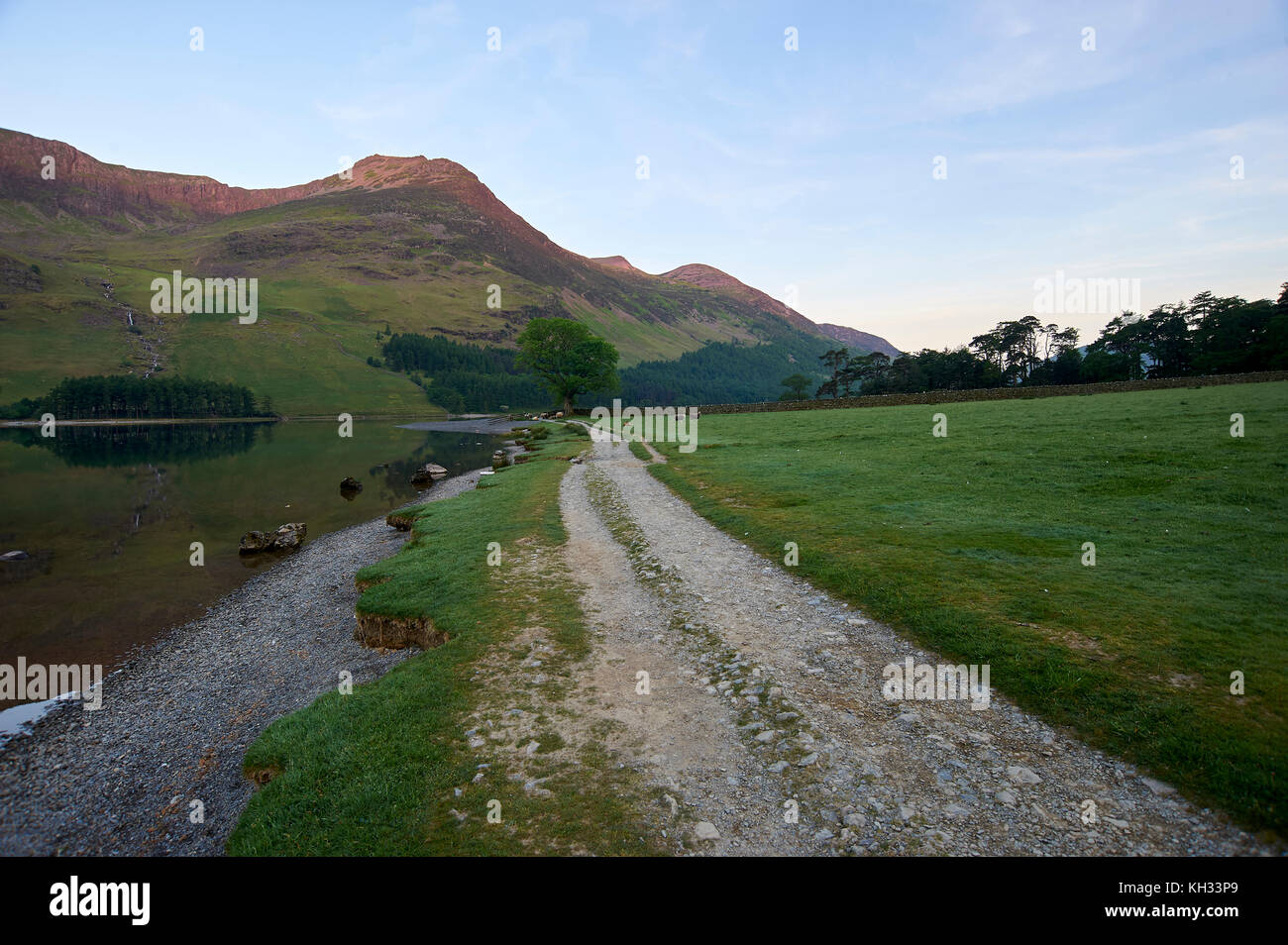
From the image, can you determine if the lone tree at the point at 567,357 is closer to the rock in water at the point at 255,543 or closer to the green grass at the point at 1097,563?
the green grass at the point at 1097,563

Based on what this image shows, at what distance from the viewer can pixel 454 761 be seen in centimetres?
888

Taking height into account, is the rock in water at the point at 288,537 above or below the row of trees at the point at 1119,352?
below

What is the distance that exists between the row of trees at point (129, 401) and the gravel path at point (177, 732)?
193m

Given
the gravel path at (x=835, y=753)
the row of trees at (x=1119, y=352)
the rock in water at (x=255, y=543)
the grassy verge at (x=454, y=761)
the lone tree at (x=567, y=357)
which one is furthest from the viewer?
the lone tree at (x=567, y=357)

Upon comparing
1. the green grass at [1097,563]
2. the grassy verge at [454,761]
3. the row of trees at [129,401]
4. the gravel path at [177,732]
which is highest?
the row of trees at [129,401]

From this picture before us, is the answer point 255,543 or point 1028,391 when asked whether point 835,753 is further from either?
point 1028,391

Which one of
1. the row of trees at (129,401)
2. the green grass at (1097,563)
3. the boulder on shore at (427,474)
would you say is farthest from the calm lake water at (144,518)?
the row of trees at (129,401)

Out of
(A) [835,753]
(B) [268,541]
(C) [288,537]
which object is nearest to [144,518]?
(B) [268,541]

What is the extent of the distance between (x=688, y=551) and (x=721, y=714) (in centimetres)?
1020

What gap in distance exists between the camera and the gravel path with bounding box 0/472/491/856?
9977mm

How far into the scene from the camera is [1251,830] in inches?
254

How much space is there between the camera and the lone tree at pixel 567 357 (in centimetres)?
11538

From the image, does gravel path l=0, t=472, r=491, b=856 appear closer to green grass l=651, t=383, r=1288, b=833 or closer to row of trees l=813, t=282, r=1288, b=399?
green grass l=651, t=383, r=1288, b=833
